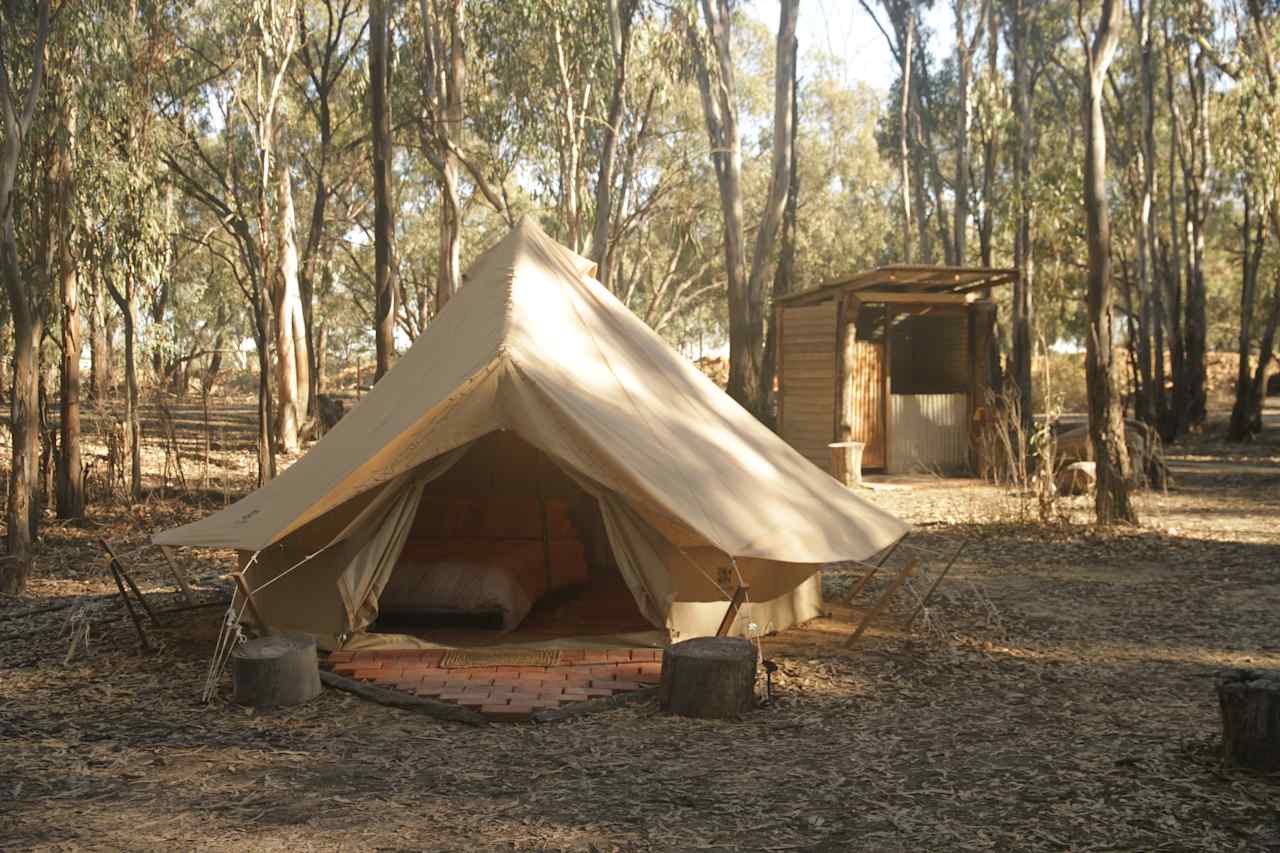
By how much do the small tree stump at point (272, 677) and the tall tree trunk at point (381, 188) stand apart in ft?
21.0

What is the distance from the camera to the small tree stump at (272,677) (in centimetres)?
496

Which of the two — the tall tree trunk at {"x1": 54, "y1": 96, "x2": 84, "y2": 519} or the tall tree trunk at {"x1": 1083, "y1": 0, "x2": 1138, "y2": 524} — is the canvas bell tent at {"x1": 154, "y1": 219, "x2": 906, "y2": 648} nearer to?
the tall tree trunk at {"x1": 1083, "y1": 0, "x2": 1138, "y2": 524}

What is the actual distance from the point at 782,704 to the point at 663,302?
3021 centimetres

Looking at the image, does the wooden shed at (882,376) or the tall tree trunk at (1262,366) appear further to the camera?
the tall tree trunk at (1262,366)

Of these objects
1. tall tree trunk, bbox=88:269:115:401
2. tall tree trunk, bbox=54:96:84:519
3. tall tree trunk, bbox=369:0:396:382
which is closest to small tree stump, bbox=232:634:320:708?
tall tree trunk, bbox=54:96:84:519

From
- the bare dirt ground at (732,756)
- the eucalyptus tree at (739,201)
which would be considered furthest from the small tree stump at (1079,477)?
the bare dirt ground at (732,756)

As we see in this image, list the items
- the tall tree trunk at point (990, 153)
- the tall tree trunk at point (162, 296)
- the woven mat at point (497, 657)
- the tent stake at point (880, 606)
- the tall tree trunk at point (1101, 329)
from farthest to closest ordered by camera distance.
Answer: the tall tree trunk at point (990, 153), the tall tree trunk at point (162, 296), the tall tree trunk at point (1101, 329), the tent stake at point (880, 606), the woven mat at point (497, 657)

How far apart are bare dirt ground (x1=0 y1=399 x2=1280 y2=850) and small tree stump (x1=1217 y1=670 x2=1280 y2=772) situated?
72 mm

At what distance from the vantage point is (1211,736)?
4453 mm

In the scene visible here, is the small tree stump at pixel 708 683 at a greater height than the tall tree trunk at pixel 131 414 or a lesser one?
lesser

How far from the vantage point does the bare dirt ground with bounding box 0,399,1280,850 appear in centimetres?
363

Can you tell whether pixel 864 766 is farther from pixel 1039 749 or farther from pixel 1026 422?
pixel 1026 422

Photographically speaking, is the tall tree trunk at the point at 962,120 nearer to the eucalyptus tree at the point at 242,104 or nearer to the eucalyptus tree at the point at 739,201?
the eucalyptus tree at the point at 739,201

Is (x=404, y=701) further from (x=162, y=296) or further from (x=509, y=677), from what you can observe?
(x=162, y=296)
